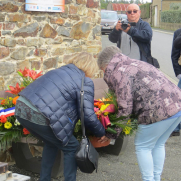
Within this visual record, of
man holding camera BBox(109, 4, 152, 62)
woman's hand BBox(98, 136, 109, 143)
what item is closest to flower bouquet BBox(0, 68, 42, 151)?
woman's hand BBox(98, 136, 109, 143)

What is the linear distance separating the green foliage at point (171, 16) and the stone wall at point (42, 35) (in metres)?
30.8

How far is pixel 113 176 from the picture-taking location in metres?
3.92

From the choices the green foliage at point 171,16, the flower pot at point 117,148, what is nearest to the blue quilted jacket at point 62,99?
the flower pot at point 117,148

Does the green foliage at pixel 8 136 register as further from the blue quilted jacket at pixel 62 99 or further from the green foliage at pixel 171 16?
the green foliage at pixel 171 16

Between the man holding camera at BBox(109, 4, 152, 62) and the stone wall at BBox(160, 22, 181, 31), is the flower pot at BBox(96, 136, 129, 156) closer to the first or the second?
the man holding camera at BBox(109, 4, 152, 62)

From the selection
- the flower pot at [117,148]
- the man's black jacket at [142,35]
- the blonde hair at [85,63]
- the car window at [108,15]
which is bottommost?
the flower pot at [117,148]

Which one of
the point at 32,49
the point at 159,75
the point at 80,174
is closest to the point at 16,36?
the point at 32,49

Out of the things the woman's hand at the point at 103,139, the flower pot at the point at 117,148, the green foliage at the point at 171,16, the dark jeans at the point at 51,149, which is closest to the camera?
the dark jeans at the point at 51,149

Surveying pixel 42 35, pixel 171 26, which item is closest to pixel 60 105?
pixel 42 35

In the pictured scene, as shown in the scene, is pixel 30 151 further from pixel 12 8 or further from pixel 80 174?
pixel 12 8

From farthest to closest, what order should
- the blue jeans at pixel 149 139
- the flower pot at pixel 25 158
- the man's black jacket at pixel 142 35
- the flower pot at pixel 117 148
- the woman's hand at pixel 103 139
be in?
the man's black jacket at pixel 142 35 → the flower pot at pixel 117 148 → the flower pot at pixel 25 158 → the woman's hand at pixel 103 139 → the blue jeans at pixel 149 139

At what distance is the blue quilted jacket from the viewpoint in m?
2.73

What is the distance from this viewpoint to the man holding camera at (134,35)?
486 cm

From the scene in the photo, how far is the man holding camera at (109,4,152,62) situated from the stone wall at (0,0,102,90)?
99 centimetres
